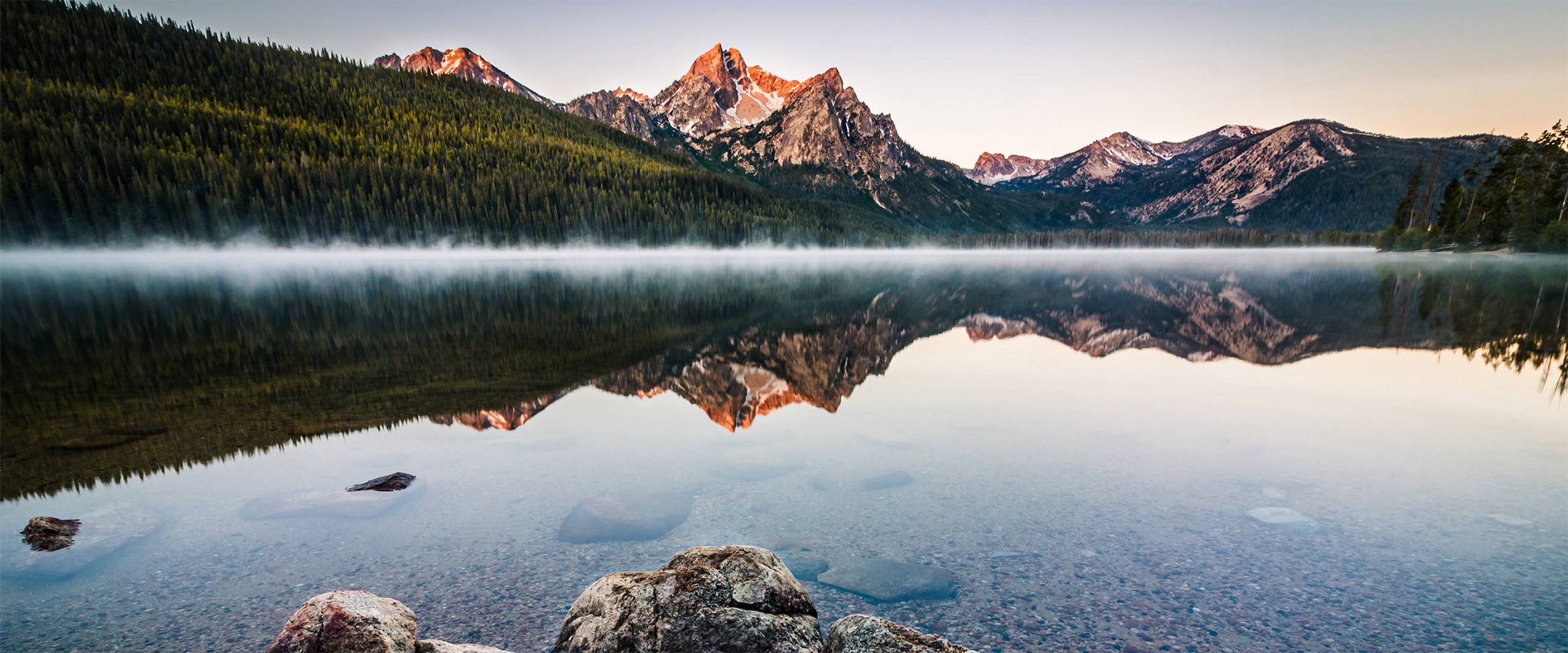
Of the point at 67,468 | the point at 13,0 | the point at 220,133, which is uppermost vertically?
the point at 13,0

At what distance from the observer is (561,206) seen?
121 meters

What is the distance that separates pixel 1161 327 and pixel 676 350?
20.5 m

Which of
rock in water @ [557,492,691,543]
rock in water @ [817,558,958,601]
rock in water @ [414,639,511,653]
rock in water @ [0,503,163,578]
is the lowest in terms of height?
rock in water @ [557,492,691,543]

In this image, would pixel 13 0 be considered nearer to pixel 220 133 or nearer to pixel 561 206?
pixel 220 133

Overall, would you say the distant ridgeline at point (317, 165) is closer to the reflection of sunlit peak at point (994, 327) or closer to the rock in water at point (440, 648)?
the reflection of sunlit peak at point (994, 327)

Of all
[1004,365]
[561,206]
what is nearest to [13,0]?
[561,206]

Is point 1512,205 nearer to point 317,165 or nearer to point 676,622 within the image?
point 676,622

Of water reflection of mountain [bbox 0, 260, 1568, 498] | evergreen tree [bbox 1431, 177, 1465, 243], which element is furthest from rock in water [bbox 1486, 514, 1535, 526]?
evergreen tree [bbox 1431, 177, 1465, 243]

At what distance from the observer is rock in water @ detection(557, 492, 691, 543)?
7395 mm

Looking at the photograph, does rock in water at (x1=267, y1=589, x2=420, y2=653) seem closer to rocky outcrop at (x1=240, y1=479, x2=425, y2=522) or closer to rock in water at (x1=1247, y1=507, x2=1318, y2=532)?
rocky outcrop at (x1=240, y1=479, x2=425, y2=522)

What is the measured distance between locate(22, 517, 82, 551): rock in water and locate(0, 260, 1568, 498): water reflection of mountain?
6.59 ft

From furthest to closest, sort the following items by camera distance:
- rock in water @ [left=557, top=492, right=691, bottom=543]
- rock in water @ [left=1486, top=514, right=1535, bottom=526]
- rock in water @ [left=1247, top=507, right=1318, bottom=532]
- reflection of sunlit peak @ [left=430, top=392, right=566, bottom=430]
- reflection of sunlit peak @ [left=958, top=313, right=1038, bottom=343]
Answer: reflection of sunlit peak @ [left=958, top=313, right=1038, bottom=343] → reflection of sunlit peak @ [left=430, top=392, right=566, bottom=430] → rock in water @ [left=557, top=492, right=691, bottom=543] → rock in water @ [left=1247, top=507, right=1318, bottom=532] → rock in water @ [left=1486, top=514, right=1535, bottom=526]

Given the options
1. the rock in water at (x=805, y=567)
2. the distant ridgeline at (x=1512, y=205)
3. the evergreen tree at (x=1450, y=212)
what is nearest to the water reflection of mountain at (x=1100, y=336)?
the rock in water at (x=805, y=567)

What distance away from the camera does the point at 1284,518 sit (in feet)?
24.8
